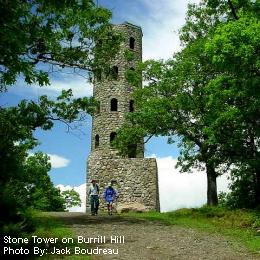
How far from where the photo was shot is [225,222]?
19.8 m

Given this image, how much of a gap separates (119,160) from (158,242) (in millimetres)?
19671

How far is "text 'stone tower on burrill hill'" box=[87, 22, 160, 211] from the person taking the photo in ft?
107

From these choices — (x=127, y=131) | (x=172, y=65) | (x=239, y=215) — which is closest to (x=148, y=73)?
(x=172, y=65)

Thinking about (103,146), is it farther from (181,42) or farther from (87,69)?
(87,69)

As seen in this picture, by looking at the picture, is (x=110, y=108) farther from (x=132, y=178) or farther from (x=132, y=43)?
(x=132, y=178)

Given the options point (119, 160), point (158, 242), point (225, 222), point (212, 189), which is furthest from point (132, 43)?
point (158, 242)

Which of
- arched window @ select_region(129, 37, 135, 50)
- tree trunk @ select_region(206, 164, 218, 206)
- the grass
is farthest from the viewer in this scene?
arched window @ select_region(129, 37, 135, 50)

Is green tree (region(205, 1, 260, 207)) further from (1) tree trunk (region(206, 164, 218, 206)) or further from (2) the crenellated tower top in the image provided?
(2) the crenellated tower top

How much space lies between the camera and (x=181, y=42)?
96.7 ft

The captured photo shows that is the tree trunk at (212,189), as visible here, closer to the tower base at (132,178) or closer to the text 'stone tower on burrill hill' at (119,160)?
the text 'stone tower on burrill hill' at (119,160)

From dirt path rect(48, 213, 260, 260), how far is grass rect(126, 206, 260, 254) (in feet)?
2.67

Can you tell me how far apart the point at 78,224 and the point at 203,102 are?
11.0 meters

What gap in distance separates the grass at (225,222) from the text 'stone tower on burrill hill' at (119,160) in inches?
290

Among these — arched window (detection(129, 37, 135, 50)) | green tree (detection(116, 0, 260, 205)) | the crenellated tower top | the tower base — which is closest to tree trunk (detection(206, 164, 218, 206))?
green tree (detection(116, 0, 260, 205))
